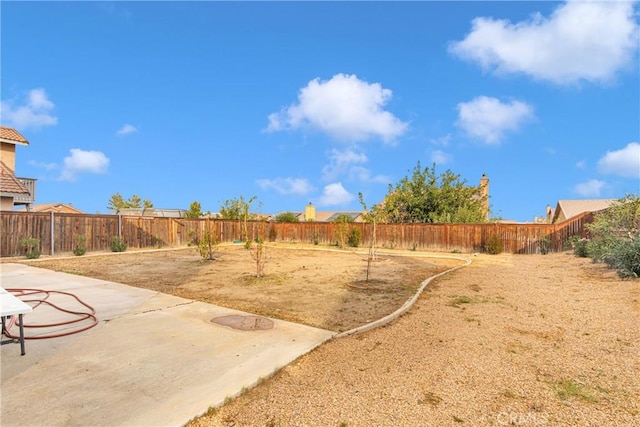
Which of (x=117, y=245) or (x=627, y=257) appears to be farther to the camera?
(x=117, y=245)

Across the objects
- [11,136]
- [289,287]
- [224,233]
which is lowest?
[289,287]

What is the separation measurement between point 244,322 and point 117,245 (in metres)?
14.0

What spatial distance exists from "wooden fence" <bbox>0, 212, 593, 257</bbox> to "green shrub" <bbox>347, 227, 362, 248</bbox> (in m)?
0.49

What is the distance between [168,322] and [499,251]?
682 inches

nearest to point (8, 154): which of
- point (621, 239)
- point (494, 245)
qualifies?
point (494, 245)

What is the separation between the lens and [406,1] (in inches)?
429

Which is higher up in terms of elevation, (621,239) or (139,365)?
(621,239)

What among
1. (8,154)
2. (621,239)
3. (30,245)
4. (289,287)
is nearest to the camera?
(289,287)

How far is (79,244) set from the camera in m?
14.7

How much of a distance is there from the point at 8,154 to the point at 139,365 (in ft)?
72.3

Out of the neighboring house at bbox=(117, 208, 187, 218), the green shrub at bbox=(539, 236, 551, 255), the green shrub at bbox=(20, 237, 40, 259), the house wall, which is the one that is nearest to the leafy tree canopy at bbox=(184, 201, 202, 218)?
the neighboring house at bbox=(117, 208, 187, 218)

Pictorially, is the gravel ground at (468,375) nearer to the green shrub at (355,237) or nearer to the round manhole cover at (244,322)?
the round manhole cover at (244,322)
